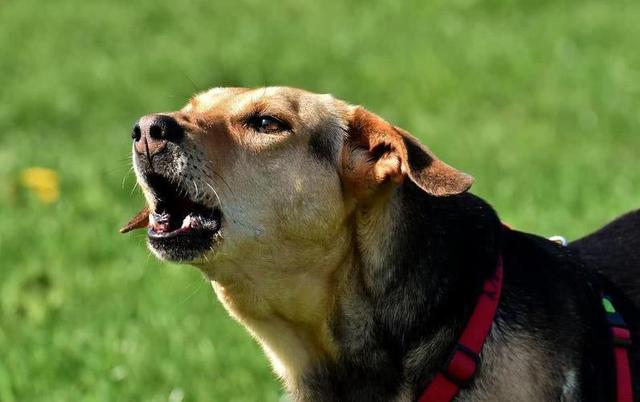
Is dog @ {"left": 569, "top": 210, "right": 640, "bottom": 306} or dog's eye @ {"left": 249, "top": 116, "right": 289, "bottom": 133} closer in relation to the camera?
dog's eye @ {"left": 249, "top": 116, "right": 289, "bottom": 133}

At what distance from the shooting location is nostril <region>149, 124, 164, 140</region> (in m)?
4.51

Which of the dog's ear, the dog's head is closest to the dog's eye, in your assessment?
the dog's head

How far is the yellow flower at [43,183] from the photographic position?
379 inches

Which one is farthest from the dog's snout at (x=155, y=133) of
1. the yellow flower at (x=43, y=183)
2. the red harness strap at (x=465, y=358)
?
the yellow flower at (x=43, y=183)

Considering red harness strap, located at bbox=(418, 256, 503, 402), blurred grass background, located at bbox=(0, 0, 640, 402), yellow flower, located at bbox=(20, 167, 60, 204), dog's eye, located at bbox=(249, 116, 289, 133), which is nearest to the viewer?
red harness strap, located at bbox=(418, 256, 503, 402)

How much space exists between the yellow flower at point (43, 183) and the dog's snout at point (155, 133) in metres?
Answer: 5.24

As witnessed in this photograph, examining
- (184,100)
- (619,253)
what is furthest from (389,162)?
(184,100)

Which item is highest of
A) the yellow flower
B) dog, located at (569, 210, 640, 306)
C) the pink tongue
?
dog, located at (569, 210, 640, 306)

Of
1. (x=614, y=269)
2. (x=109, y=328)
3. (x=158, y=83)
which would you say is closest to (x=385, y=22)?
(x=158, y=83)

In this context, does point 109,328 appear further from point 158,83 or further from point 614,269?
point 158,83

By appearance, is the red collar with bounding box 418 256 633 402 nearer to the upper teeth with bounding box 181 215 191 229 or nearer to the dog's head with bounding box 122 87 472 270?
the dog's head with bounding box 122 87 472 270

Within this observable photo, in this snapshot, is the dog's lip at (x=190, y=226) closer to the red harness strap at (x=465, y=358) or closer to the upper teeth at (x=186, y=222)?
the upper teeth at (x=186, y=222)

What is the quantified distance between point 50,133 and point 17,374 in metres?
6.22

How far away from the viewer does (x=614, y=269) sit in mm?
5113
